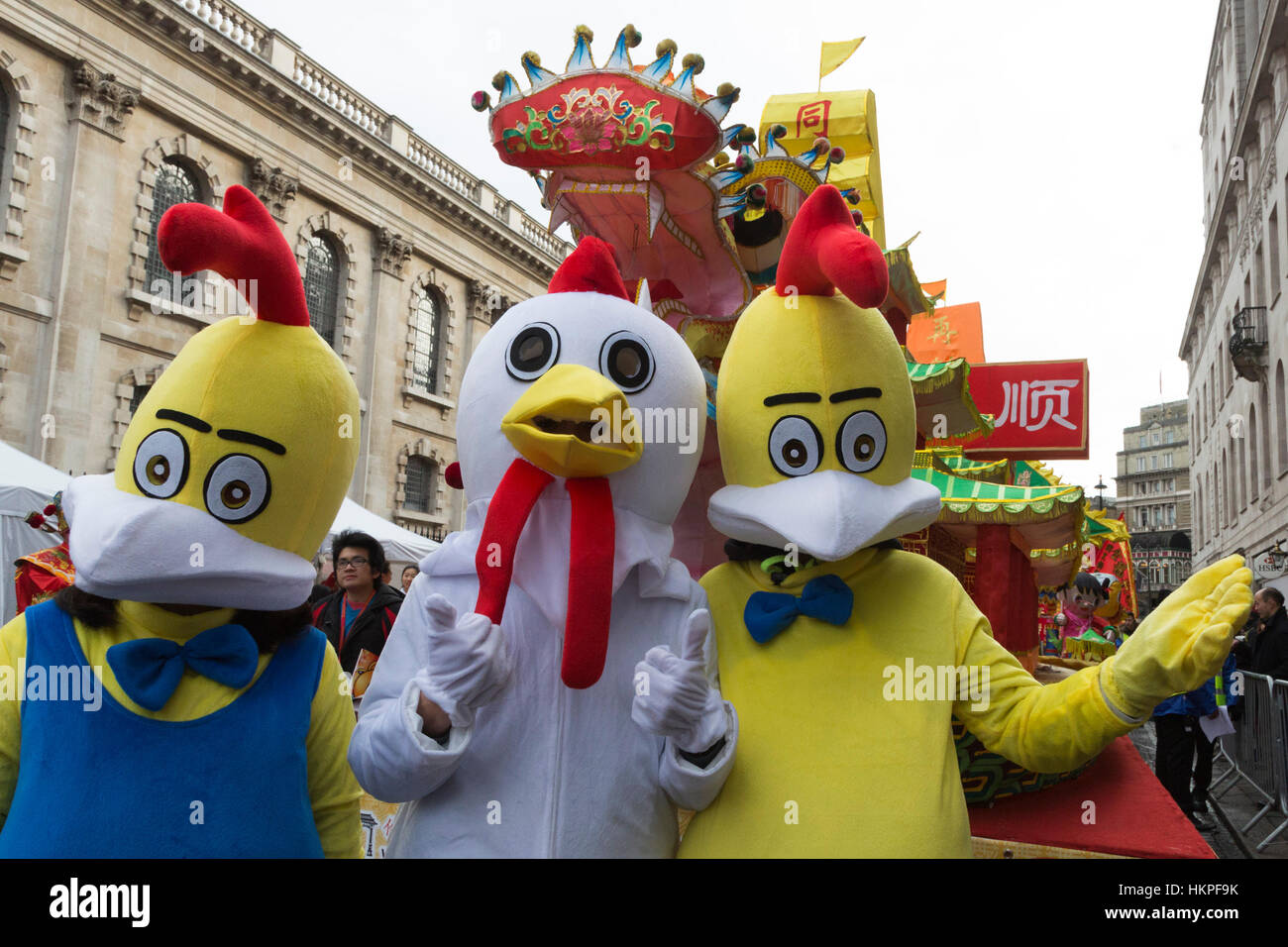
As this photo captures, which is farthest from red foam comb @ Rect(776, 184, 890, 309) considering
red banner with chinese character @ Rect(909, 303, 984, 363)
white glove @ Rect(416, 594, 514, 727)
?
red banner with chinese character @ Rect(909, 303, 984, 363)

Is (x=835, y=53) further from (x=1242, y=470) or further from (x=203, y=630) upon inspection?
(x=1242, y=470)

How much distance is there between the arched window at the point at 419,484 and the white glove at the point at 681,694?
20888 mm

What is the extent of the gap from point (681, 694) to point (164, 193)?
698 inches

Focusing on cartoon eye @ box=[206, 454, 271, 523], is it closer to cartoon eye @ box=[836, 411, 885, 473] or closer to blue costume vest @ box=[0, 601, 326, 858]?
blue costume vest @ box=[0, 601, 326, 858]

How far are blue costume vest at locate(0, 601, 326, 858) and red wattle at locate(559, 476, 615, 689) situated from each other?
721 millimetres

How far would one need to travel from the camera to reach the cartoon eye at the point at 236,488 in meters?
2.09

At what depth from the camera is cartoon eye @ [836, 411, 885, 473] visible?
2.27m

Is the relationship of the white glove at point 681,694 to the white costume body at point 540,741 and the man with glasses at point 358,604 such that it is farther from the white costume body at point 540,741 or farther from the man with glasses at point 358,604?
the man with glasses at point 358,604

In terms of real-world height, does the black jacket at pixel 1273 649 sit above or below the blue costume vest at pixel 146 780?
above

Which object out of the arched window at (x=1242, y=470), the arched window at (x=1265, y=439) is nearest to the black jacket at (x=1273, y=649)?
the arched window at (x=1265, y=439)

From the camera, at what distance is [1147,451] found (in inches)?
3438

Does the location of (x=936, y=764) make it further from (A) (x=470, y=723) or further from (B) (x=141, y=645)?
(B) (x=141, y=645)
